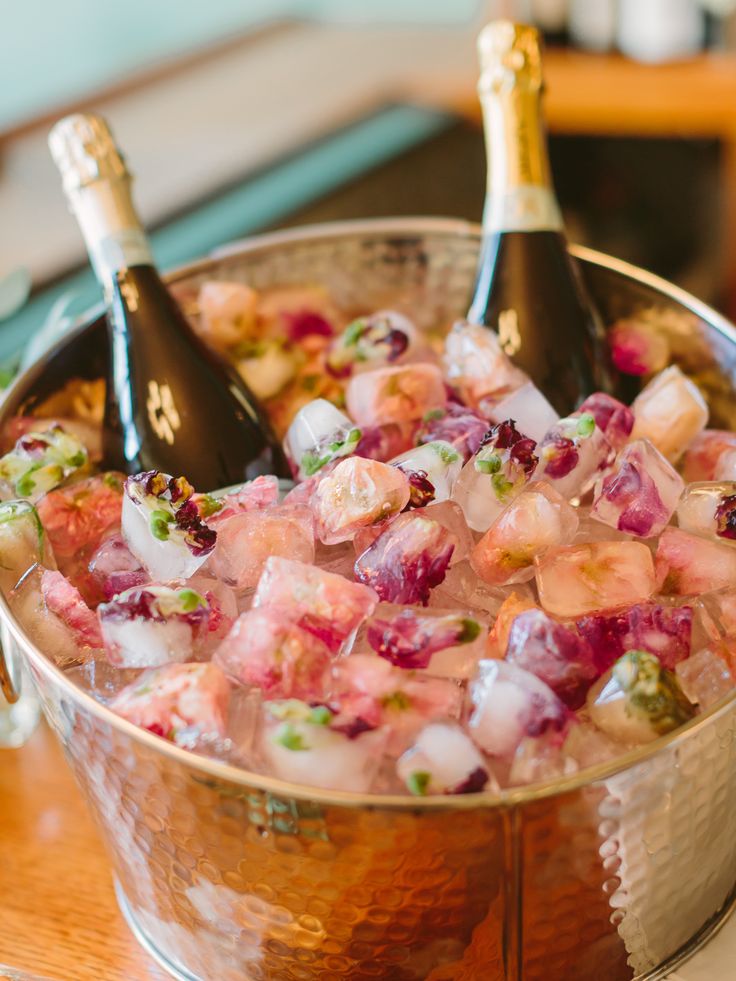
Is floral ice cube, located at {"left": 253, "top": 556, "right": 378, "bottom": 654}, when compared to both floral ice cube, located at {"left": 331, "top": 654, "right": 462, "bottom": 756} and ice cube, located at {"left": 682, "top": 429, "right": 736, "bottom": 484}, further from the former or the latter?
ice cube, located at {"left": 682, "top": 429, "right": 736, "bottom": 484}

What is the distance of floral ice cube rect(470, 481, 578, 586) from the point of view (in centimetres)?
59

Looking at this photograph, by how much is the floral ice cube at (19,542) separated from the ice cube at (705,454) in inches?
18.0

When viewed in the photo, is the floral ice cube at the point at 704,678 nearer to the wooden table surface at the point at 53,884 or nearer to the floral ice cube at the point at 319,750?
the floral ice cube at the point at 319,750

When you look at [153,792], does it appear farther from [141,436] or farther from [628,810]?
[141,436]

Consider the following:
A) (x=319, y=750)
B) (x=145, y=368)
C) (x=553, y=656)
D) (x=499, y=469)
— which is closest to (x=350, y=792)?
(x=319, y=750)

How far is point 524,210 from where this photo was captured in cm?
84

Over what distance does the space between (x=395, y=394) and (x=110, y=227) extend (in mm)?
277

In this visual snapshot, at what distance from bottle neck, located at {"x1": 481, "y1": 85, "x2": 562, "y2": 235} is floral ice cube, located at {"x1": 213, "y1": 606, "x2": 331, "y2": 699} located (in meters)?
0.48

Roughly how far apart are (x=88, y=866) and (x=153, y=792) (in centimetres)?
28

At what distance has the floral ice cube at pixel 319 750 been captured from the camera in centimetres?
46

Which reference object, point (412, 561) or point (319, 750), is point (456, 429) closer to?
point (412, 561)

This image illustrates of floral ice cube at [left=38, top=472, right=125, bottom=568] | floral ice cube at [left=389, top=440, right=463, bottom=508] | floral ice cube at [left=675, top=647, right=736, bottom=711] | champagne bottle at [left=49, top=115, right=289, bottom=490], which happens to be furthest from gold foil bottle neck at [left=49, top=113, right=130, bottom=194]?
floral ice cube at [left=675, top=647, right=736, bottom=711]

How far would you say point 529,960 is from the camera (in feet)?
1.73

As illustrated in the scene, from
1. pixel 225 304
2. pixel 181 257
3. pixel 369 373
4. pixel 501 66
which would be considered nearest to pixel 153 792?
pixel 369 373
